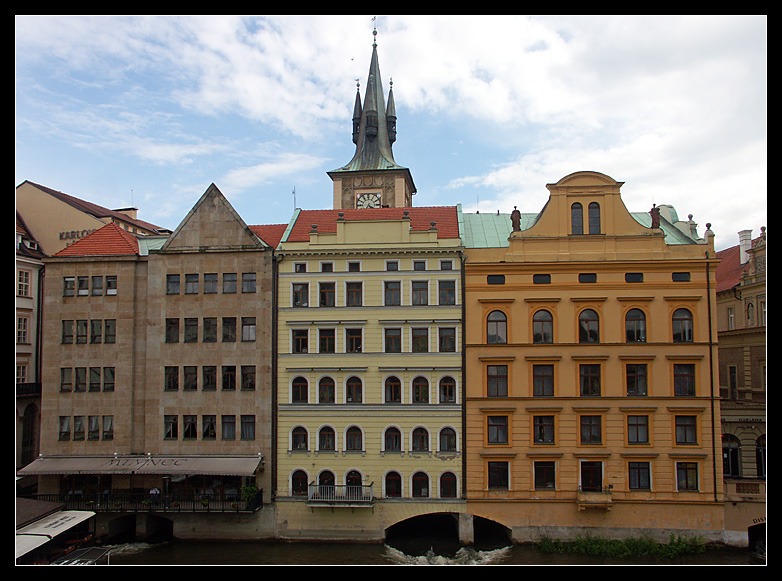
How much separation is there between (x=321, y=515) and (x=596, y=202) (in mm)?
22566

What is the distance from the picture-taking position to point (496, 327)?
30422 mm

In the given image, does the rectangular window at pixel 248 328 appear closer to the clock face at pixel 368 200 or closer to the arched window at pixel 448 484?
the arched window at pixel 448 484

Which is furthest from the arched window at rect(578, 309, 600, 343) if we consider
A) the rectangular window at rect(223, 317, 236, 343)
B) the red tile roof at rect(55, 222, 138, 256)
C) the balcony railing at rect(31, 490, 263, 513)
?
the red tile roof at rect(55, 222, 138, 256)

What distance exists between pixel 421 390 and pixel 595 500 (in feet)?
33.8

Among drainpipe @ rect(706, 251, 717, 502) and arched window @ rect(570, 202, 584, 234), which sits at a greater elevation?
arched window @ rect(570, 202, 584, 234)

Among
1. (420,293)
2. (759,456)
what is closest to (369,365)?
(420,293)

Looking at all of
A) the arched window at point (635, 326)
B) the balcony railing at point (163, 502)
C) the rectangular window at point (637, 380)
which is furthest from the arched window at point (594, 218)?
the balcony railing at point (163, 502)

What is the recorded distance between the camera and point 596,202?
101 feet

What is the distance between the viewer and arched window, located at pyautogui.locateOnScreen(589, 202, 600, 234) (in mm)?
30734

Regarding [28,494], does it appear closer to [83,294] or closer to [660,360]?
[83,294]

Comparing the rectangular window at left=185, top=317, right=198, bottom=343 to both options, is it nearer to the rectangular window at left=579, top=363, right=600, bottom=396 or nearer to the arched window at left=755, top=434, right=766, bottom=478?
the rectangular window at left=579, top=363, right=600, bottom=396

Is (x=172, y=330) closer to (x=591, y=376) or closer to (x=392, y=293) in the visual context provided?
(x=392, y=293)

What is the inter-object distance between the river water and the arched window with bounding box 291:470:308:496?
2.58 meters

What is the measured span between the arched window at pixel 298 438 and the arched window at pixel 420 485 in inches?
250
